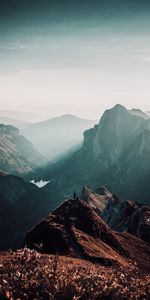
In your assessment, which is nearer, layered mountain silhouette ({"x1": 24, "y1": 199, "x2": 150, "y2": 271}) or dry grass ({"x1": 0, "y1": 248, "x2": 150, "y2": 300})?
dry grass ({"x1": 0, "y1": 248, "x2": 150, "y2": 300})

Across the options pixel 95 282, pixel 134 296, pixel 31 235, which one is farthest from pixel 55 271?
pixel 31 235

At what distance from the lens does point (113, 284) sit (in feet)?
136

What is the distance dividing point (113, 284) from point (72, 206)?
105289 mm

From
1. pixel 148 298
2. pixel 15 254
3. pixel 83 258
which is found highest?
pixel 15 254

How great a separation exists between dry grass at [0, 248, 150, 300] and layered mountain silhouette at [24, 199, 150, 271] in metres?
66.1

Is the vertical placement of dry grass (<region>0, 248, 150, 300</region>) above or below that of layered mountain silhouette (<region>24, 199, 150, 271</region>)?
above

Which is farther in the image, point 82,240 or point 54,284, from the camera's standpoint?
point 82,240

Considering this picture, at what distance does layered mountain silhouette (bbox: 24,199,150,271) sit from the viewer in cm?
11488

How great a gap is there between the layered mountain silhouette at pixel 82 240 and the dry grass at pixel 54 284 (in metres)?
66.1

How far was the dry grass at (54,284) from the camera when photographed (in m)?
39.0

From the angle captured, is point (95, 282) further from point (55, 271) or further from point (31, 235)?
point (31, 235)

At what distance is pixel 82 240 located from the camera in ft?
406

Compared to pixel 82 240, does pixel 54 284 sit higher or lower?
higher

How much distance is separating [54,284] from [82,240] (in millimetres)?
84945
